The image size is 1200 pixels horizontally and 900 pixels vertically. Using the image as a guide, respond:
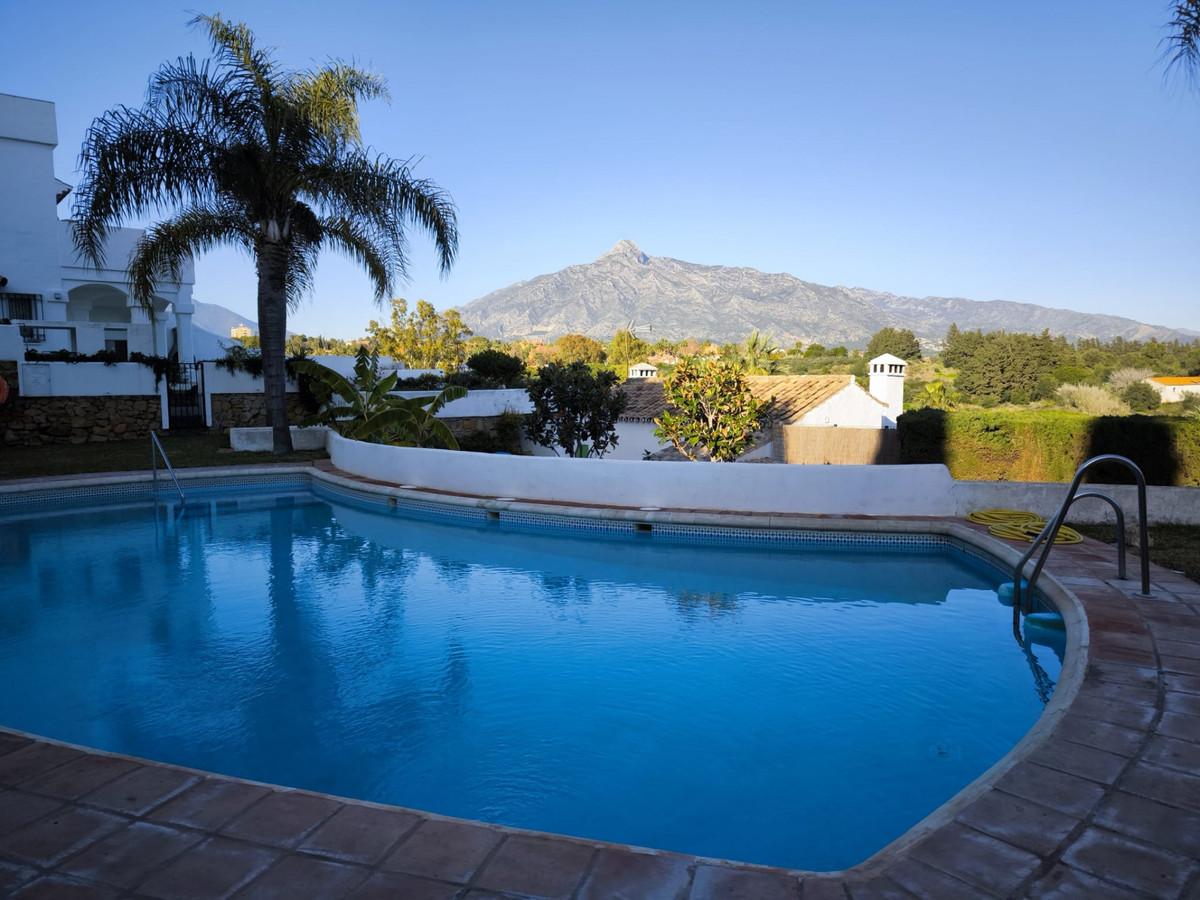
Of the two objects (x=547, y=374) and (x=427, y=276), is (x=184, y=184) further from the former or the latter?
(x=547, y=374)

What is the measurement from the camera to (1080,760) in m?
3.74

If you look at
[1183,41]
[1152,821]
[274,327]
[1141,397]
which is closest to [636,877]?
[1152,821]

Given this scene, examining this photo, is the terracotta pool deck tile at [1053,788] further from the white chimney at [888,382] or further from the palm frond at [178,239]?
the white chimney at [888,382]

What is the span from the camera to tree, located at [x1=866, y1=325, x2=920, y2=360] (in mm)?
73812

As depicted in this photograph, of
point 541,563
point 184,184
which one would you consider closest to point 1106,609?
point 541,563

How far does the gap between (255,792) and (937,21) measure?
2735cm

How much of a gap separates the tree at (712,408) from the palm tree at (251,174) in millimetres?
5814

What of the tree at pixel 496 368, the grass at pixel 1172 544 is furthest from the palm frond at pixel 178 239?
the grass at pixel 1172 544

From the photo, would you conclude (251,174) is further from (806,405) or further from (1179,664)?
(1179,664)

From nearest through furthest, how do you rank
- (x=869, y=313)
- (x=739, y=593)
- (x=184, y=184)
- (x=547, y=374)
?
1. (x=739, y=593)
2. (x=184, y=184)
3. (x=547, y=374)
4. (x=869, y=313)

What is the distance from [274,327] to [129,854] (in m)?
15.4

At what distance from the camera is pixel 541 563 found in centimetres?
1021

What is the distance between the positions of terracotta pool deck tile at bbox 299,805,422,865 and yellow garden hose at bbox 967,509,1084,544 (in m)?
8.40

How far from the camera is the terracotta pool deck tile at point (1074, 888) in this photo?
8.84ft
